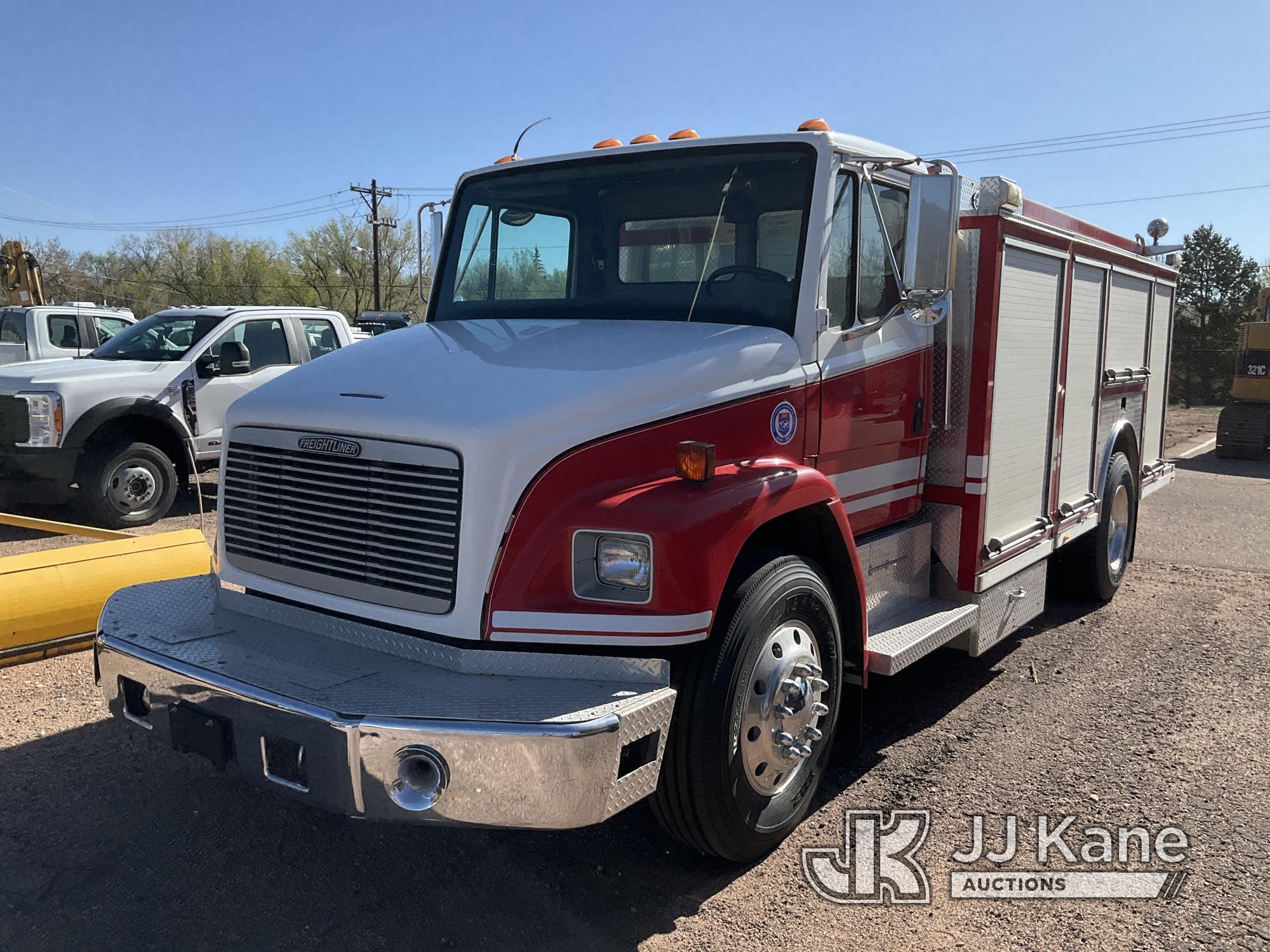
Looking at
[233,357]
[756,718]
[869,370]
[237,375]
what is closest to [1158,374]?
[869,370]

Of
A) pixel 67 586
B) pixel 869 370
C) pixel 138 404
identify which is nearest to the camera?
pixel 869 370

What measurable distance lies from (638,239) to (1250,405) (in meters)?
16.9

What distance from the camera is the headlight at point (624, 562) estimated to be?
2924mm

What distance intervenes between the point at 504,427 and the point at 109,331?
46.1 ft

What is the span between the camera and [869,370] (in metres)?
4.13

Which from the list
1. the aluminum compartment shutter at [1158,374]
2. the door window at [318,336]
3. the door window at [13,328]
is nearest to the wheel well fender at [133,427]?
the door window at [318,336]

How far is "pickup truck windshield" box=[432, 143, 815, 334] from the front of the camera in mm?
3867

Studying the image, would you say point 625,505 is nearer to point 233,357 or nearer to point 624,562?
point 624,562

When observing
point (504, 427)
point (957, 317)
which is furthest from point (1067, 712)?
point (504, 427)

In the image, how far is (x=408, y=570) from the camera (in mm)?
3068

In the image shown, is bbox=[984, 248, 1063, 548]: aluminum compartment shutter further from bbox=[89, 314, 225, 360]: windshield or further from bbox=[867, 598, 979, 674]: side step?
bbox=[89, 314, 225, 360]: windshield

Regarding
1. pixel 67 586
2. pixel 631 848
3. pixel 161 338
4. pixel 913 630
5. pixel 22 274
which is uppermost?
pixel 22 274

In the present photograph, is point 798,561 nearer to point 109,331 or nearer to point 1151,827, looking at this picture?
point 1151,827

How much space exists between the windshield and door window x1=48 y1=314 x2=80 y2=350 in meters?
5.07
